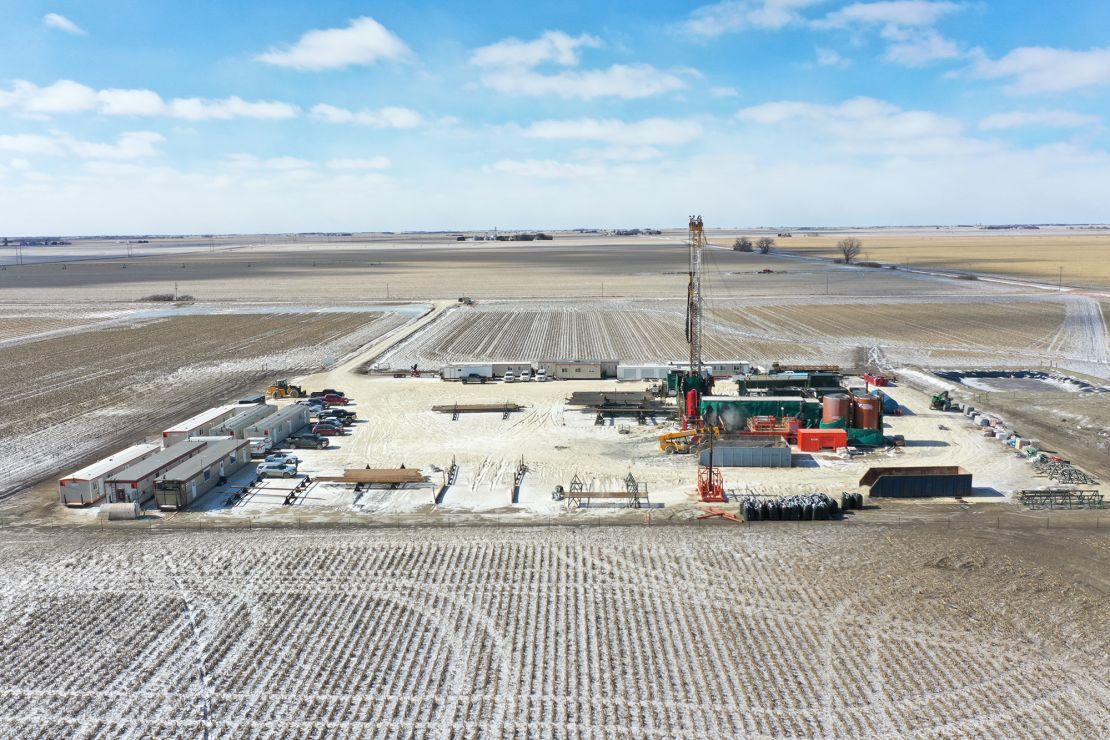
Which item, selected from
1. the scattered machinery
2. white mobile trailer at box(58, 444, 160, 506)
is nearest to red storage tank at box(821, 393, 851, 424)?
the scattered machinery

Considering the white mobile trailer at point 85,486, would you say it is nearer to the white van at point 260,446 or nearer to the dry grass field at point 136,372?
the dry grass field at point 136,372

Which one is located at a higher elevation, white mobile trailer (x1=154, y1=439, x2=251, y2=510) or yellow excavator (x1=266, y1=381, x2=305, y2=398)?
yellow excavator (x1=266, y1=381, x2=305, y2=398)

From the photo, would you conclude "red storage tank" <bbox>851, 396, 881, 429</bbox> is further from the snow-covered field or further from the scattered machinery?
the snow-covered field

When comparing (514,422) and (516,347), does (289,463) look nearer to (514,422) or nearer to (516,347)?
(514,422)

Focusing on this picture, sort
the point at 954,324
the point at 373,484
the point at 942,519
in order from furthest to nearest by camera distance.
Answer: the point at 954,324 < the point at 373,484 < the point at 942,519

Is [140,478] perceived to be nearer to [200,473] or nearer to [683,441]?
[200,473]

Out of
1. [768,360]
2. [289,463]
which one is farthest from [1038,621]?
[768,360]

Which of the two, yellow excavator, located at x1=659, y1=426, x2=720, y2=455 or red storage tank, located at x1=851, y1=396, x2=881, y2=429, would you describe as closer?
yellow excavator, located at x1=659, y1=426, x2=720, y2=455
